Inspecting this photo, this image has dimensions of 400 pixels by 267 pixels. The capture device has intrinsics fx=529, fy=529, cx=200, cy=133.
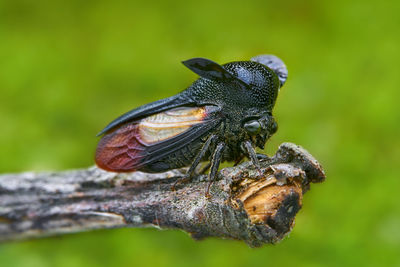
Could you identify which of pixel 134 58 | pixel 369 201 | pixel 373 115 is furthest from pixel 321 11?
pixel 369 201

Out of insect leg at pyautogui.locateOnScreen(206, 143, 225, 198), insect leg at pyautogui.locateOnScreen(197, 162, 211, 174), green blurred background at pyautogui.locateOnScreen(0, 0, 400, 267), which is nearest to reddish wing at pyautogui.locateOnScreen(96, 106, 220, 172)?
insect leg at pyautogui.locateOnScreen(206, 143, 225, 198)

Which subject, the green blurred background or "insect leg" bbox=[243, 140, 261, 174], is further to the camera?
the green blurred background

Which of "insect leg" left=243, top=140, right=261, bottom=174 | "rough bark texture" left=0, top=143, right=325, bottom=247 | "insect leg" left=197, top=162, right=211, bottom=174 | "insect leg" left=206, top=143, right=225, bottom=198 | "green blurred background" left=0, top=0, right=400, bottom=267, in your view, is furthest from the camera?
"green blurred background" left=0, top=0, right=400, bottom=267

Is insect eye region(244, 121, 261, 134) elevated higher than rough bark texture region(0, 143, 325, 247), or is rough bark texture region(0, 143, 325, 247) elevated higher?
insect eye region(244, 121, 261, 134)

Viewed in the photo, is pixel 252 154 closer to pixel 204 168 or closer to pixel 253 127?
pixel 253 127

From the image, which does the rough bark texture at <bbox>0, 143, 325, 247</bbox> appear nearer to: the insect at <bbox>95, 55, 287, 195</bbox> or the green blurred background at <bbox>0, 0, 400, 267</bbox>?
the insect at <bbox>95, 55, 287, 195</bbox>

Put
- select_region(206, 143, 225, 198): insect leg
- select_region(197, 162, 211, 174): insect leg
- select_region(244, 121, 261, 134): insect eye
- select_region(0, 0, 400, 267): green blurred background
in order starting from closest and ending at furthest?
select_region(206, 143, 225, 198): insect leg → select_region(244, 121, 261, 134): insect eye → select_region(197, 162, 211, 174): insect leg → select_region(0, 0, 400, 267): green blurred background

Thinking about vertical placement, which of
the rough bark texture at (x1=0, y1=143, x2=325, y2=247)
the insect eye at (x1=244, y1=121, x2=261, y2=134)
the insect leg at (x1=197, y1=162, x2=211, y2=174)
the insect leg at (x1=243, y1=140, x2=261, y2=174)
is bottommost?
the rough bark texture at (x1=0, y1=143, x2=325, y2=247)

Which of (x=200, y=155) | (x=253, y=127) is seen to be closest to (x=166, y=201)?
(x=200, y=155)
